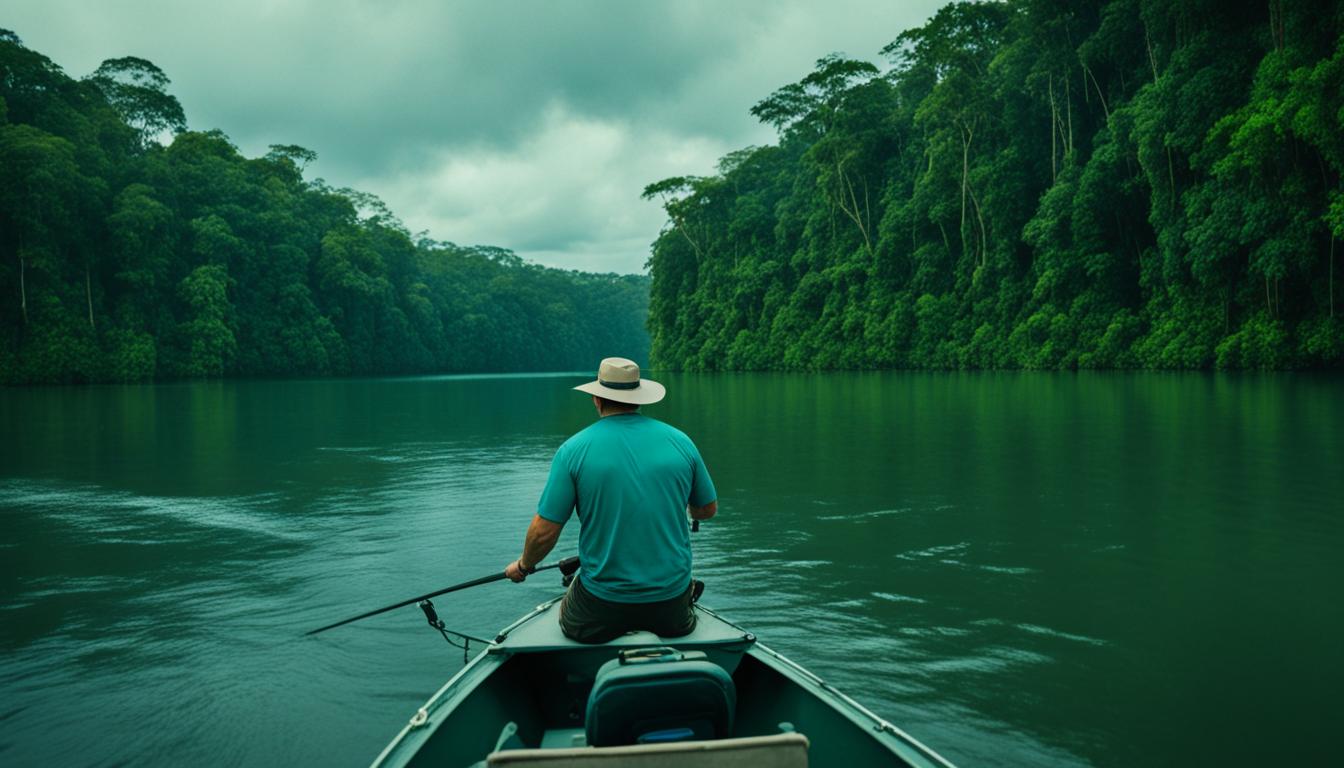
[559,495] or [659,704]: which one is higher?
[559,495]

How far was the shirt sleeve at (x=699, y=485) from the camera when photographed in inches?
163

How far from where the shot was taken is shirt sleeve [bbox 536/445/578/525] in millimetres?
3979

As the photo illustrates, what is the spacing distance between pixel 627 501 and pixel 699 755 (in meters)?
1.44

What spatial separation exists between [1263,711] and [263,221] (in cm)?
8055

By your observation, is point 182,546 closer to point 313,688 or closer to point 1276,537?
point 313,688

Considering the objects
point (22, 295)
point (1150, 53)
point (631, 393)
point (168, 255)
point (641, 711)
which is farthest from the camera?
point (168, 255)

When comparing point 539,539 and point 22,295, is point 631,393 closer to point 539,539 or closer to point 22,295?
point 539,539

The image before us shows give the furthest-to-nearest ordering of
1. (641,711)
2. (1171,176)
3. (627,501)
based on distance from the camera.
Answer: (1171,176) < (627,501) < (641,711)

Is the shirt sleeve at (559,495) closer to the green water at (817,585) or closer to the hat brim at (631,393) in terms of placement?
the hat brim at (631,393)

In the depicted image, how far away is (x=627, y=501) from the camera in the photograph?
3945 millimetres

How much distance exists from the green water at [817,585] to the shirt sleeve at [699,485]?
1.88 metres

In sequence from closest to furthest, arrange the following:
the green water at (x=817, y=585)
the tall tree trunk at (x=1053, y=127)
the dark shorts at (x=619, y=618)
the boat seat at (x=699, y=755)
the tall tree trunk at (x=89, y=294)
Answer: the boat seat at (x=699, y=755)
the dark shorts at (x=619, y=618)
the green water at (x=817, y=585)
the tall tree trunk at (x=1053, y=127)
the tall tree trunk at (x=89, y=294)

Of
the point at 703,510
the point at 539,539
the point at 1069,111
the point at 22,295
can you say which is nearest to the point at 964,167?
the point at 1069,111

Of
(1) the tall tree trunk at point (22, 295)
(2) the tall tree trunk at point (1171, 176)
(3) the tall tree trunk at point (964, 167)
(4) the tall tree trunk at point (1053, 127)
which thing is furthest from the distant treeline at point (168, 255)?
(2) the tall tree trunk at point (1171, 176)
